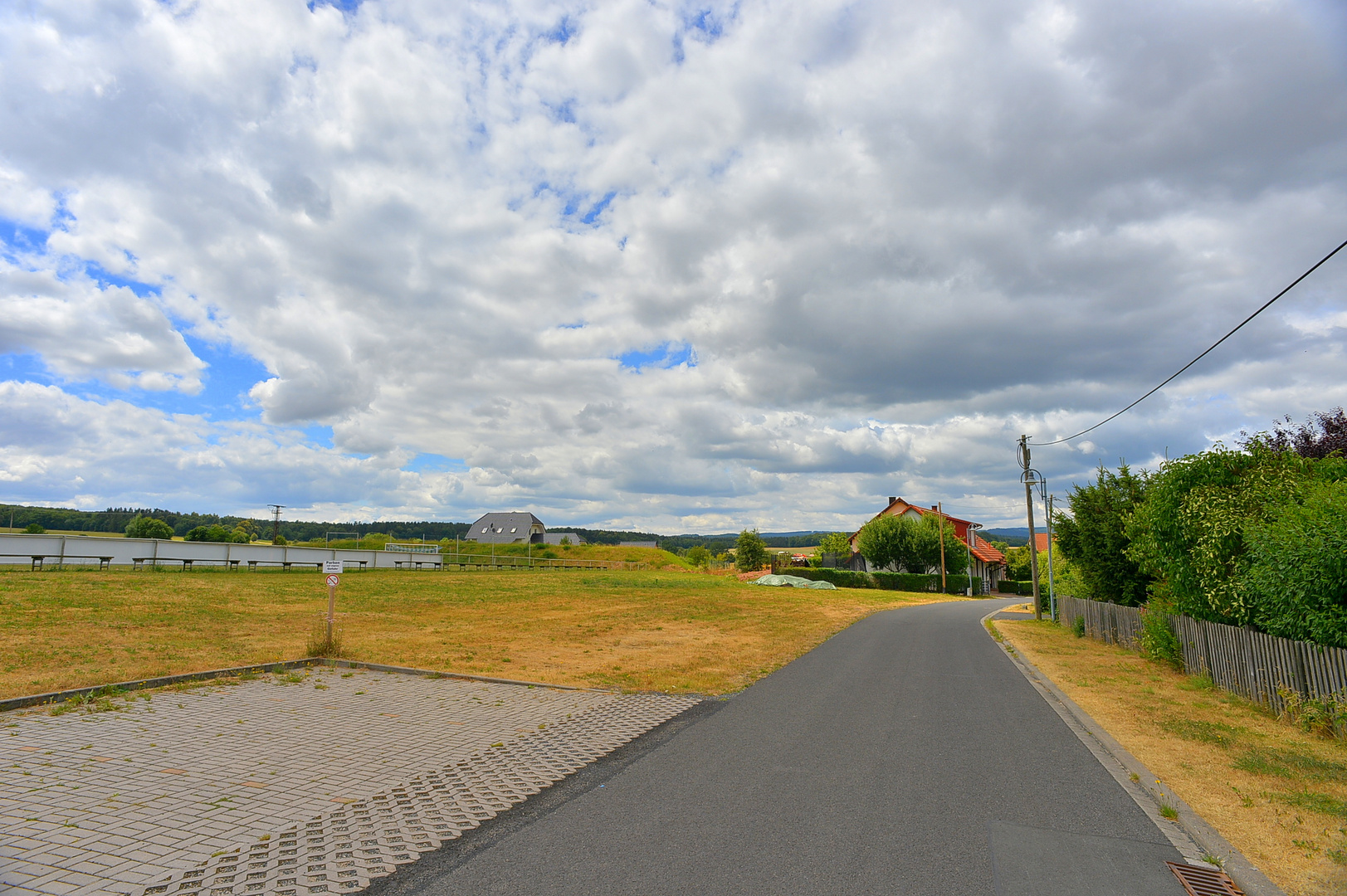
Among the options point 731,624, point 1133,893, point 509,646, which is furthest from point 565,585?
point 1133,893

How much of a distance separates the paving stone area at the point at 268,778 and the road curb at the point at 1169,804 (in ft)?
16.0

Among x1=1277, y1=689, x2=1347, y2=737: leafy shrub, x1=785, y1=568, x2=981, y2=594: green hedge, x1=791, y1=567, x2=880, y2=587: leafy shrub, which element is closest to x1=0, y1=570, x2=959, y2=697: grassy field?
x1=1277, y1=689, x2=1347, y2=737: leafy shrub

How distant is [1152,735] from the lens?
324 inches

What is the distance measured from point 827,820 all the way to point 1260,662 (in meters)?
8.38

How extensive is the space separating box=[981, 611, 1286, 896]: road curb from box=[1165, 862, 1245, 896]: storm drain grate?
67 mm

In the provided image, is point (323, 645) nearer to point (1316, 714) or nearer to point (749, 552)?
point (1316, 714)

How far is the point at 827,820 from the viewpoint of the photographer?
5.18 m

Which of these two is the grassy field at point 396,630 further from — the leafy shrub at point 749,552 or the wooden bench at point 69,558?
the leafy shrub at point 749,552

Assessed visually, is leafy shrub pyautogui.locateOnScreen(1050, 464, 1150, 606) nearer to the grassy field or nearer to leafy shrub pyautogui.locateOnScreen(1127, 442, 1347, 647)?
leafy shrub pyautogui.locateOnScreen(1127, 442, 1347, 647)

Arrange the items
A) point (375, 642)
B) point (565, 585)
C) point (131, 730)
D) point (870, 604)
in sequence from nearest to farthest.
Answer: point (131, 730)
point (375, 642)
point (870, 604)
point (565, 585)

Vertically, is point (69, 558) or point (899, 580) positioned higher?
point (69, 558)

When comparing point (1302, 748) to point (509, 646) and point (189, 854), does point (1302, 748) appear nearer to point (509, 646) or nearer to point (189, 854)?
point (189, 854)

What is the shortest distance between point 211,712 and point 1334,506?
1361 centimetres

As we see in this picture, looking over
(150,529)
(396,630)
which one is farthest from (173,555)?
(150,529)
